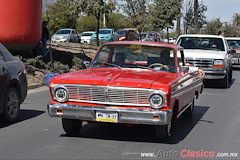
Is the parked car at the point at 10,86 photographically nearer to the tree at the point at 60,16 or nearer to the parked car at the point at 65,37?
the parked car at the point at 65,37

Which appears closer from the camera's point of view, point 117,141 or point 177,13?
point 117,141

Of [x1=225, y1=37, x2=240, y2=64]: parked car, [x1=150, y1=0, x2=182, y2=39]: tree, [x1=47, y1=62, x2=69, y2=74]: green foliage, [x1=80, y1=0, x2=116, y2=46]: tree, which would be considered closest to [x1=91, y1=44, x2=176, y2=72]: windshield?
Result: [x1=47, y1=62, x2=69, y2=74]: green foliage

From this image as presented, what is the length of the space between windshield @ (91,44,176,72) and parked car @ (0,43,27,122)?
172cm

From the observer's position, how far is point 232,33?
60.5 metres

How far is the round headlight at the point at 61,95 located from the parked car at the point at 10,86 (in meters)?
1.83

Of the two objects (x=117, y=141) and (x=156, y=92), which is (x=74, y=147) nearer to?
(x=117, y=141)

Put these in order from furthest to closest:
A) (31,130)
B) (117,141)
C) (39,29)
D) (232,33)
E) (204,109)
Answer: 1. (232,33)
2. (39,29)
3. (204,109)
4. (31,130)
5. (117,141)

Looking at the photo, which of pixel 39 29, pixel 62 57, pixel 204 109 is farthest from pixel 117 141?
pixel 62 57

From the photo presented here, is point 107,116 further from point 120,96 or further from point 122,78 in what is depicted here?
point 122,78

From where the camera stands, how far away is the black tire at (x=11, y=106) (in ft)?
30.3

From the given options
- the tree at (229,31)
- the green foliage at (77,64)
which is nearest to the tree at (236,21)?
the tree at (229,31)

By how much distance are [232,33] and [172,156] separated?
55567 millimetres

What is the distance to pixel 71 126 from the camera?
26.3 feet

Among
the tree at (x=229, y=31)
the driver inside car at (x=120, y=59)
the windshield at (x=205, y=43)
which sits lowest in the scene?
the tree at (x=229, y=31)
